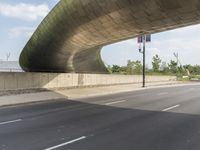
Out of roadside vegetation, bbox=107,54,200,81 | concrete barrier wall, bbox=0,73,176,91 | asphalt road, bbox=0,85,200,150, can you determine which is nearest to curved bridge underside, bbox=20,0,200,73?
concrete barrier wall, bbox=0,73,176,91

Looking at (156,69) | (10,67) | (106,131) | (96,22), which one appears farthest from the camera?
(156,69)

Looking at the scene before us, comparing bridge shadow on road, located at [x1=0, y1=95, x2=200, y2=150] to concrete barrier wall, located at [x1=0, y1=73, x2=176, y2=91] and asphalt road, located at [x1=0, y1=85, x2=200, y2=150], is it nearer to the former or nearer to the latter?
asphalt road, located at [x1=0, y1=85, x2=200, y2=150]

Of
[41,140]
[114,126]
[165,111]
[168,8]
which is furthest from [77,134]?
[168,8]

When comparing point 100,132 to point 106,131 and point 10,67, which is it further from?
point 10,67

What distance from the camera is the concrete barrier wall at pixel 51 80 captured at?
80.3 feet

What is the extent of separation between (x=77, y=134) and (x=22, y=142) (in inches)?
75.1

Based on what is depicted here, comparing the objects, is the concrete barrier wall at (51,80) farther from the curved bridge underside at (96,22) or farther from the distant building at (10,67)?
the distant building at (10,67)

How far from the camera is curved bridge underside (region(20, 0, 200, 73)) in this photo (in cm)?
1953

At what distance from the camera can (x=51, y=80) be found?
29578 millimetres

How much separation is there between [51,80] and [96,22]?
7924mm

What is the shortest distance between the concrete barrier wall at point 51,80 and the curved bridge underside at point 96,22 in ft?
11.6

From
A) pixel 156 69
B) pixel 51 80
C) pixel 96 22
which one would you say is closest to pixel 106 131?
pixel 96 22

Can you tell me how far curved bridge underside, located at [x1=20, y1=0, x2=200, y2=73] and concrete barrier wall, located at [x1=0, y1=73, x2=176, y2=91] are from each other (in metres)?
3.54

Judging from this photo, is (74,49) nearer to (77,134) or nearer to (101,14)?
(101,14)
